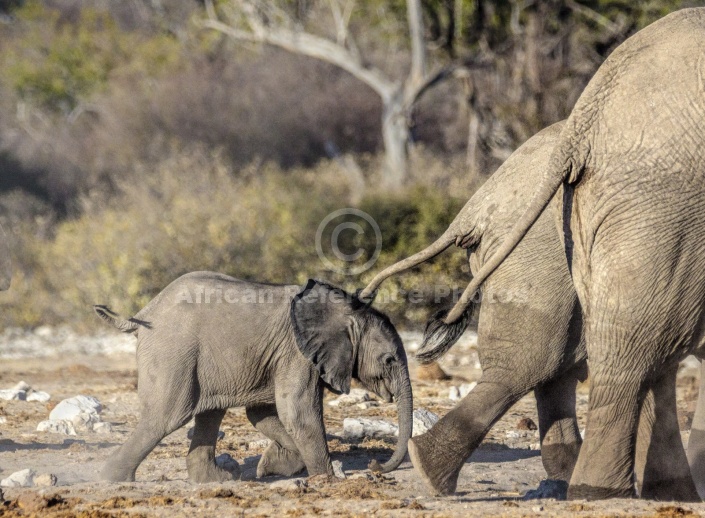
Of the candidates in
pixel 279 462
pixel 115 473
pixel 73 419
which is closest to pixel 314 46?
pixel 73 419

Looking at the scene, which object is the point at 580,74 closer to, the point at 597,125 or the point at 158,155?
the point at 158,155

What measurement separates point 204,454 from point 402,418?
1.10 m

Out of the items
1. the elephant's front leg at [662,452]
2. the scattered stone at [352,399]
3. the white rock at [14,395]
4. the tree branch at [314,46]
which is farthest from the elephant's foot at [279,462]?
the tree branch at [314,46]

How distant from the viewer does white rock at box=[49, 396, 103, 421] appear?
7623mm

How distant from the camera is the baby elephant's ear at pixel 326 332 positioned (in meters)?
6.16

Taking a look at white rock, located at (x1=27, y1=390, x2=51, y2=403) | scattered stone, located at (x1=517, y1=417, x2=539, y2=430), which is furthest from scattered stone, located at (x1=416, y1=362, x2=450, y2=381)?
white rock, located at (x1=27, y1=390, x2=51, y2=403)

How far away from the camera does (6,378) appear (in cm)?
1082

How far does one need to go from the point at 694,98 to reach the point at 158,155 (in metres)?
19.1

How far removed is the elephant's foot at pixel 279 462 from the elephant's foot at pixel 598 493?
1878 millimetres

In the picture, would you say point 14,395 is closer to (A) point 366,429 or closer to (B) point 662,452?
(A) point 366,429

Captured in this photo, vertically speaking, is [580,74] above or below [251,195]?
above

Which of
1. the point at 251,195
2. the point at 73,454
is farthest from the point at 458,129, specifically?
the point at 73,454

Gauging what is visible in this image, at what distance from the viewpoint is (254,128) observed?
2441cm

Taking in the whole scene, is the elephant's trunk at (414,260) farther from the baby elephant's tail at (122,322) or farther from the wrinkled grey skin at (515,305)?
the baby elephant's tail at (122,322)
